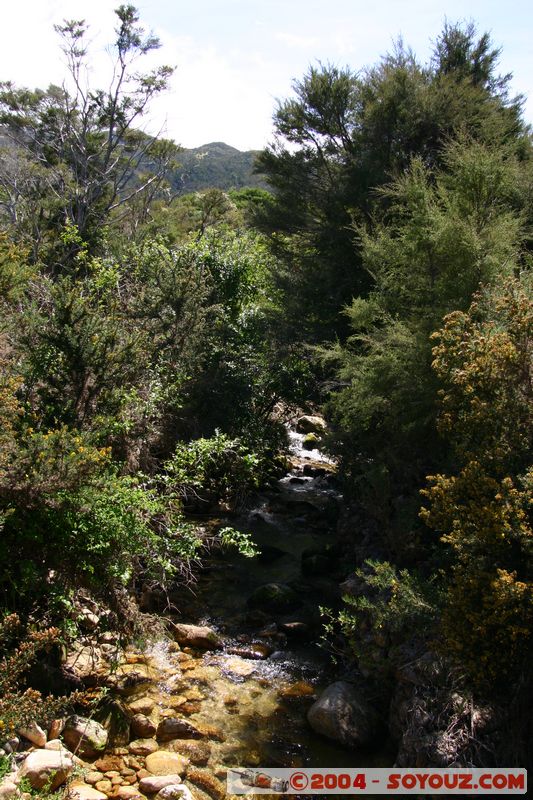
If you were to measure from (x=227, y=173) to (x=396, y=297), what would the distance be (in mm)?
89012

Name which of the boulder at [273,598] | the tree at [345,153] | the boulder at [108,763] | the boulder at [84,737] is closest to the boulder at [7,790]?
the boulder at [84,737]

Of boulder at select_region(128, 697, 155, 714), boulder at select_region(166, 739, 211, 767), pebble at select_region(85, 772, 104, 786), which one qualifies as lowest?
boulder at select_region(166, 739, 211, 767)

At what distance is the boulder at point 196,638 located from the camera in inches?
340

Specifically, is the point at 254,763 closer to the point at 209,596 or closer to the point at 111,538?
the point at 111,538

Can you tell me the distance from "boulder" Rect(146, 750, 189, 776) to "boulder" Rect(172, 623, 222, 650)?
225 cm

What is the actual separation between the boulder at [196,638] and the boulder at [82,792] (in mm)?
3036

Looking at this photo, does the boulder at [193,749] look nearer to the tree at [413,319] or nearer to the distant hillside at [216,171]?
the tree at [413,319]

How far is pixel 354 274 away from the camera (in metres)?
14.8

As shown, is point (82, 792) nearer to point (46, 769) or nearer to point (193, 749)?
point (46, 769)

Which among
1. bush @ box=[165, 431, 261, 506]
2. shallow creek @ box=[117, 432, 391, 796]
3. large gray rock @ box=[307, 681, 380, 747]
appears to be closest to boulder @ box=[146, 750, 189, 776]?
shallow creek @ box=[117, 432, 391, 796]

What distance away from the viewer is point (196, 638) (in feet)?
28.4

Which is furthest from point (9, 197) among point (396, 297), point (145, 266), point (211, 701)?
point (211, 701)

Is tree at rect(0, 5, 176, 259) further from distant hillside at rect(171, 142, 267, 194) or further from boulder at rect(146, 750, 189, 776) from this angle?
distant hillside at rect(171, 142, 267, 194)

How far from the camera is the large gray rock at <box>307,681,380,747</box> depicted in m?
6.73
